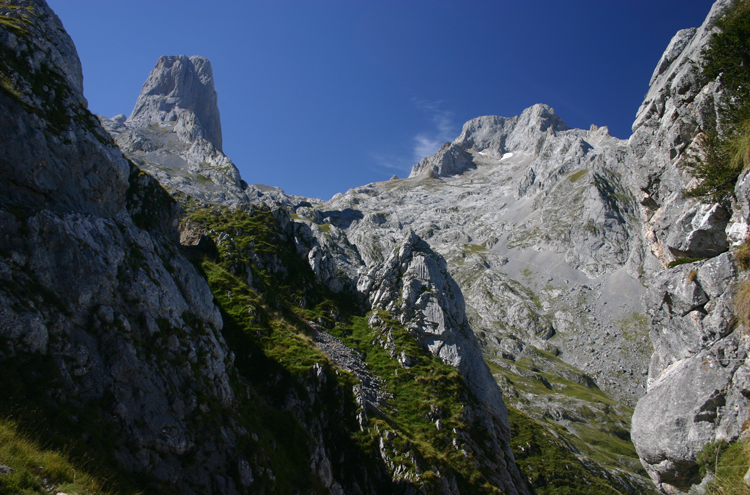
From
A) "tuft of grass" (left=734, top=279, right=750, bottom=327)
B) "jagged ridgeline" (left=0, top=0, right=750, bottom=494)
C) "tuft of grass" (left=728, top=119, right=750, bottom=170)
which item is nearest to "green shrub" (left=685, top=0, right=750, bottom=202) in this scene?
"tuft of grass" (left=728, top=119, right=750, bottom=170)

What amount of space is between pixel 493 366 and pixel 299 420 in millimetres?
115846

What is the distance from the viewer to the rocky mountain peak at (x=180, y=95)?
387 feet

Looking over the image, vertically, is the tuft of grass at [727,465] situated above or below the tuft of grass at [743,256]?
below

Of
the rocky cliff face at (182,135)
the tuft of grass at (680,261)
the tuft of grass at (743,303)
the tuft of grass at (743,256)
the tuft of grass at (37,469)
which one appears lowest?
the tuft of grass at (37,469)

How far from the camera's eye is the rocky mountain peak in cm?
11800

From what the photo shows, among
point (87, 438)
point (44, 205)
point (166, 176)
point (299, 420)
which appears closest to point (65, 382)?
point (87, 438)

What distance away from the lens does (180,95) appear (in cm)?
12769

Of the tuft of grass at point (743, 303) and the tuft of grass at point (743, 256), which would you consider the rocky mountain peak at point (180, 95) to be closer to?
the tuft of grass at point (743, 256)

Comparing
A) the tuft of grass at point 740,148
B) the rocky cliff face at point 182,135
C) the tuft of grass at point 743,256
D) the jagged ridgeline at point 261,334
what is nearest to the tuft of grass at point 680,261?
the jagged ridgeline at point 261,334

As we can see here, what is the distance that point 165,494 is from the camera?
11508 millimetres

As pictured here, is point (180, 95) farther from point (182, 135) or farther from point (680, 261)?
point (680, 261)

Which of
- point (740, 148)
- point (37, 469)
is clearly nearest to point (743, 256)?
point (740, 148)

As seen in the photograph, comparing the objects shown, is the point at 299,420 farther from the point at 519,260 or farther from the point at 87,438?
the point at 519,260

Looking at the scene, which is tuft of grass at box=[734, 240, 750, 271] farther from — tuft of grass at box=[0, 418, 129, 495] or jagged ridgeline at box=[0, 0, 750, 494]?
tuft of grass at box=[0, 418, 129, 495]
